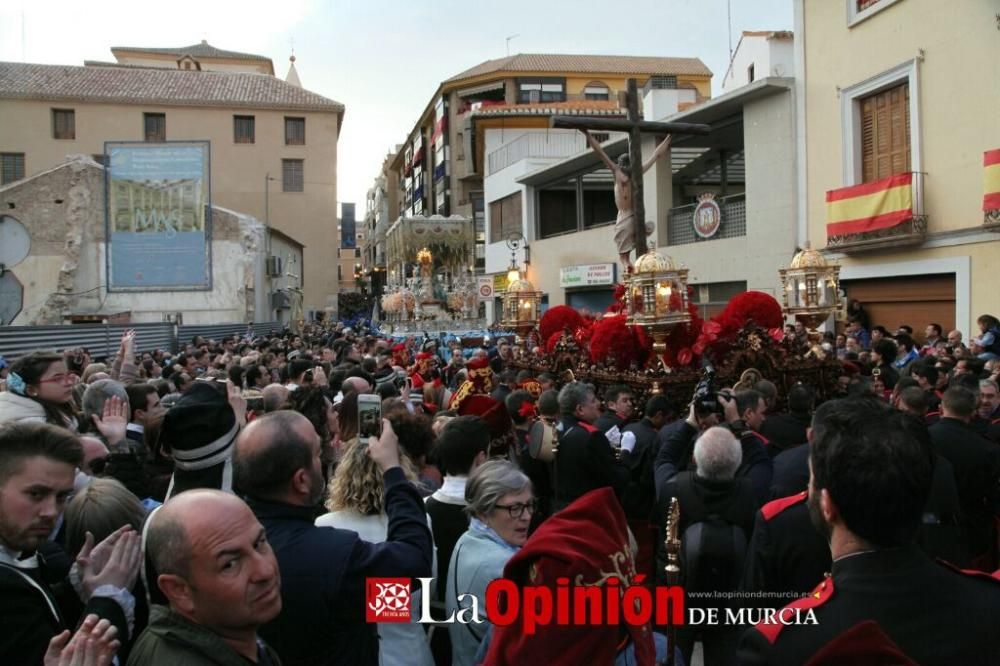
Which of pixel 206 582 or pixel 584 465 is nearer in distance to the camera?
pixel 206 582

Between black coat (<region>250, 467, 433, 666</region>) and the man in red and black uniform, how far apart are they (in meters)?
1.21

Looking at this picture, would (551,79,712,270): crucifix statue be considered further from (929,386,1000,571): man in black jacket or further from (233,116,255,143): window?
(233,116,255,143): window

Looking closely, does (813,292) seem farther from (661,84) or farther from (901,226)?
(661,84)

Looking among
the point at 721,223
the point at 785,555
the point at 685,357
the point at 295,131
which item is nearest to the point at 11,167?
the point at 295,131

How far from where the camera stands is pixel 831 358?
8.45 meters

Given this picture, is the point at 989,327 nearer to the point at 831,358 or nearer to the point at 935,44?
the point at 831,358

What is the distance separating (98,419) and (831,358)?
7.15 m

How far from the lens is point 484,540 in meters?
3.15

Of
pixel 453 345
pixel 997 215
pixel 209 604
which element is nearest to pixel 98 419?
pixel 209 604

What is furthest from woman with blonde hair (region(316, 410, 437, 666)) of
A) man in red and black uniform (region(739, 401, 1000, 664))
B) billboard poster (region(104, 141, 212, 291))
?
billboard poster (region(104, 141, 212, 291))

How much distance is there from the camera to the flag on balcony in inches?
571

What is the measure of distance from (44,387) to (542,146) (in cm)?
2887

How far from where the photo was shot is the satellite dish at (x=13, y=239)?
32219mm

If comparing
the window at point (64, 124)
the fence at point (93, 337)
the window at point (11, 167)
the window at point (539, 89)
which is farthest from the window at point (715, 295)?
the window at point (11, 167)
